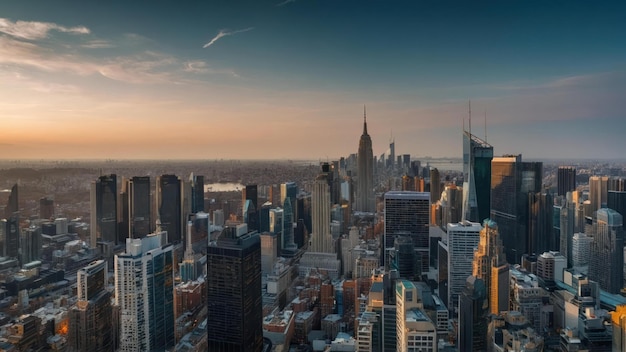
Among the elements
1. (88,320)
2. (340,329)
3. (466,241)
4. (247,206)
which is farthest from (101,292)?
(466,241)

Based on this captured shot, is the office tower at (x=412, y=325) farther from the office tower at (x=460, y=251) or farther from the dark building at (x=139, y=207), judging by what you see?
the dark building at (x=139, y=207)

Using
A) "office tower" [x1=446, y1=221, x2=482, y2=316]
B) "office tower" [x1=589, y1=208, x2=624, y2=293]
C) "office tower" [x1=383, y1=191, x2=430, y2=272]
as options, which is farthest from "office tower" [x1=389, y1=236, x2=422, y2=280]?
"office tower" [x1=589, y1=208, x2=624, y2=293]

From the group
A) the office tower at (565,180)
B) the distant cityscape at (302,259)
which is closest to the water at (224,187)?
the distant cityscape at (302,259)

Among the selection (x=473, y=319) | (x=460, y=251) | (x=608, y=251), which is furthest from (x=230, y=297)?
(x=608, y=251)

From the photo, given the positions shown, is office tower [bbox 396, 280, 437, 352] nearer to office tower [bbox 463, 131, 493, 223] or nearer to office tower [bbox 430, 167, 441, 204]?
office tower [bbox 463, 131, 493, 223]

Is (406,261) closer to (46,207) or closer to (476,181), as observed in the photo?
(476,181)

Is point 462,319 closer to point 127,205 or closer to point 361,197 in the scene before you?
point 127,205
